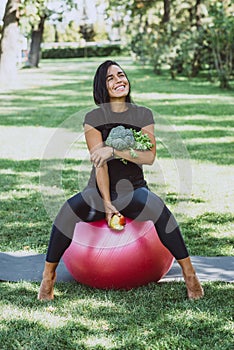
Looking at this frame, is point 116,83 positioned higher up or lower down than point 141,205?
higher up

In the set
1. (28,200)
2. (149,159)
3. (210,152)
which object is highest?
(149,159)

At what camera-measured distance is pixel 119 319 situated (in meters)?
3.45

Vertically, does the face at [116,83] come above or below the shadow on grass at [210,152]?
above

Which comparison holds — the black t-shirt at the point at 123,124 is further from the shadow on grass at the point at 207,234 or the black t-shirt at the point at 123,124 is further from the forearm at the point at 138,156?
the shadow on grass at the point at 207,234

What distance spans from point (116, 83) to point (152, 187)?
244cm

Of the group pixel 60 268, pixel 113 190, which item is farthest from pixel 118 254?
pixel 60 268

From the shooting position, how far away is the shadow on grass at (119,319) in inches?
125

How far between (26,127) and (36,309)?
8.24 m

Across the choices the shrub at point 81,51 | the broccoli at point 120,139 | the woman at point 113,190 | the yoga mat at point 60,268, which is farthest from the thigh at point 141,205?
the shrub at point 81,51

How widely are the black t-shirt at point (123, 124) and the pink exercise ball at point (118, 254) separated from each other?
0.24m

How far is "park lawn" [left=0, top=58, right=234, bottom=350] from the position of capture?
328 cm

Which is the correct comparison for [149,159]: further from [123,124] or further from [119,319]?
[119,319]

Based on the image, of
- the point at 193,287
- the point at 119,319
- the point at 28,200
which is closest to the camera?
the point at 119,319

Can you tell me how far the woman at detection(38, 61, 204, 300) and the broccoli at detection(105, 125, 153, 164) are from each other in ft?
0.10
